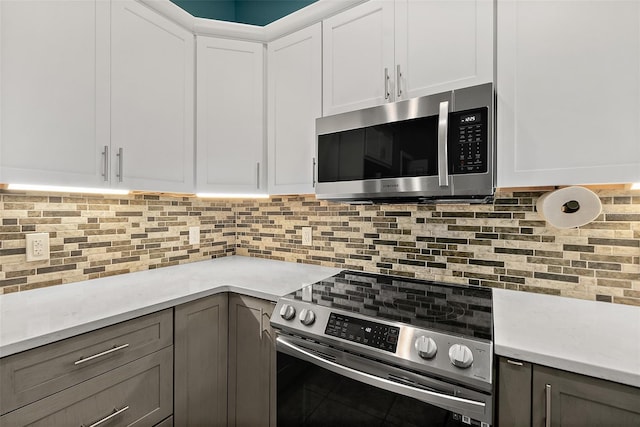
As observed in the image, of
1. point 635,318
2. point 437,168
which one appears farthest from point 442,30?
point 635,318

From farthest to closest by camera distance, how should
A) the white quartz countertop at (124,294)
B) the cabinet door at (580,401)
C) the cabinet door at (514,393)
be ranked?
the white quartz countertop at (124,294)
the cabinet door at (514,393)
the cabinet door at (580,401)

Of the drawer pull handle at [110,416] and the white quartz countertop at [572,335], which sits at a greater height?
the white quartz countertop at [572,335]

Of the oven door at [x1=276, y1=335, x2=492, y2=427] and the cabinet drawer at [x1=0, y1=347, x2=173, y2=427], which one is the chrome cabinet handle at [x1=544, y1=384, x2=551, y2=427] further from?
the cabinet drawer at [x1=0, y1=347, x2=173, y2=427]

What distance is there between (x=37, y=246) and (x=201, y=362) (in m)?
0.93

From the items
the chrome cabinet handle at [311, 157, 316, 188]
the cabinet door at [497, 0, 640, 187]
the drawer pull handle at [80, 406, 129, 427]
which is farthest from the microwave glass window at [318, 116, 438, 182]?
the drawer pull handle at [80, 406, 129, 427]

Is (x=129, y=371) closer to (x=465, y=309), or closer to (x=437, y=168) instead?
(x=465, y=309)

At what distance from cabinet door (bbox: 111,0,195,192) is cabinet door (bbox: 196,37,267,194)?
0.06 meters

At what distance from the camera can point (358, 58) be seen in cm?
151

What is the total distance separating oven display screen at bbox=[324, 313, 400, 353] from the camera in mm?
1044

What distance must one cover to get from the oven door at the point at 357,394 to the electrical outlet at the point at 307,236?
2.73ft

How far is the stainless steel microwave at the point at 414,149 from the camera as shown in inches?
45.0

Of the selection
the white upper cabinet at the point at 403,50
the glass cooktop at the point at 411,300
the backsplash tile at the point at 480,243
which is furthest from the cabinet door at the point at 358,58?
the glass cooktop at the point at 411,300

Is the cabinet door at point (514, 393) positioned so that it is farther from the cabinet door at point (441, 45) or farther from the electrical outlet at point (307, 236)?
the electrical outlet at point (307, 236)

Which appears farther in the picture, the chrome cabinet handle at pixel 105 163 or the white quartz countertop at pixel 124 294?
the chrome cabinet handle at pixel 105 163
